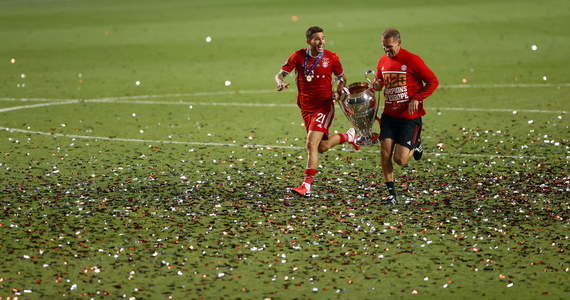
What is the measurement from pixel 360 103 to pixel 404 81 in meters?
0.78

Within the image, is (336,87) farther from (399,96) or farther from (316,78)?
(399,96)

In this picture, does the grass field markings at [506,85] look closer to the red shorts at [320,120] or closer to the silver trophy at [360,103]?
the silver trophy at [360,103]

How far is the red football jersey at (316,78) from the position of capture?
1213 centimetres

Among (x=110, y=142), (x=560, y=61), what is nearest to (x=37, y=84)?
(x=110, y=142)

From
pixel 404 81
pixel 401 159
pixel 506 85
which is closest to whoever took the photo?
pixel 404 81

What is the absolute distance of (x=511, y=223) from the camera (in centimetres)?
1075

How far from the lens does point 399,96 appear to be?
11609mm

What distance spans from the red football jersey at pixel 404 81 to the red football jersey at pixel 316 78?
0.76 meters

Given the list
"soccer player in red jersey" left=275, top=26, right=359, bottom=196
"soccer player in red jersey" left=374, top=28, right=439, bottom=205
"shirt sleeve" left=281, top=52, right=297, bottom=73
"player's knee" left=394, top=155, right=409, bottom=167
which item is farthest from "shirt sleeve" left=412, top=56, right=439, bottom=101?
"shirt sleeve" left=281, top=52, right=297, bottom=73

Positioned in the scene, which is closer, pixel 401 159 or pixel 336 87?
pixel 401 159

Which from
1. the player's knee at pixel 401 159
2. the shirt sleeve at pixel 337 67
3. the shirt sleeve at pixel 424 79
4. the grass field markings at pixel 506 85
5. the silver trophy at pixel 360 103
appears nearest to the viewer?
the shirt sleeve at pixel 424 79

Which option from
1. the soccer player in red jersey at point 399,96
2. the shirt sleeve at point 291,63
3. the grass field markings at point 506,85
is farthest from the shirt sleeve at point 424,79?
the grass field markings at point 506,85

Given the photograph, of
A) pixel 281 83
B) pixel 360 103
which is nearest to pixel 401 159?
pixel 360 103

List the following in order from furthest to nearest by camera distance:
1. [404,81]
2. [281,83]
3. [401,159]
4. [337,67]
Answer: [337,67]
[281,83]
[401,159]
[404,81]
